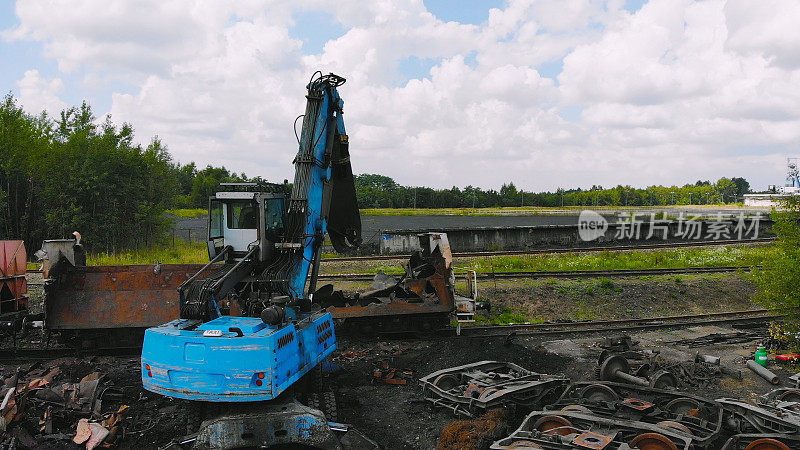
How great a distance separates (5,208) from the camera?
88.5 feet

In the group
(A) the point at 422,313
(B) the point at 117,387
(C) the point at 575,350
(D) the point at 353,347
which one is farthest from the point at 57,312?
(C) the point at 575,350

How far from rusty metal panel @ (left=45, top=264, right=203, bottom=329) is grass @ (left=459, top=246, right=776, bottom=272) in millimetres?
11804

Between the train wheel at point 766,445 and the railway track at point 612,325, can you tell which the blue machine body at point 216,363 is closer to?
the train wheel at point 766,445

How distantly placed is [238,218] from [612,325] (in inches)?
390

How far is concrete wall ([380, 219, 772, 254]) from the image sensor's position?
25.8 m

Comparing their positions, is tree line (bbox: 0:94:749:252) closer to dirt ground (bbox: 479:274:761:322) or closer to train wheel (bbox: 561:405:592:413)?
dirt ground (bbox: 479:274:761:322)

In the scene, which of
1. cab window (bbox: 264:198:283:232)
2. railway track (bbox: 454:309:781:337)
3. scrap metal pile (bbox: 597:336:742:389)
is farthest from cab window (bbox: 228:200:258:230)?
scrap metal pile (bbox: 597:336:742:389)

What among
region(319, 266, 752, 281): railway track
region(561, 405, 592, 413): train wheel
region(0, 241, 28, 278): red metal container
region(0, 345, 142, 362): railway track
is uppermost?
region(0, 241, 28, 278): red metal container

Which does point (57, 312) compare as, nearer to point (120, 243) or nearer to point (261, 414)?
point (261, 414)

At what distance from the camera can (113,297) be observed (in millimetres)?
11453

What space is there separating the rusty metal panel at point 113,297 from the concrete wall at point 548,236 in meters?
14.0

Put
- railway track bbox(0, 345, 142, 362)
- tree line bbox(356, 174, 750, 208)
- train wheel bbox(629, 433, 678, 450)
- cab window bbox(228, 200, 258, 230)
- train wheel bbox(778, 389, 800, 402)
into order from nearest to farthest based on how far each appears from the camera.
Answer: train wheel bbox(629, 433, 678, 450)
train wheel bbox(778, 389, 800, 402)
cab window bbox(228, 200, 258, 230)
railway track bbox(0, 345, 142, 362)
tree line bbox(356, 174, 750, 208)
